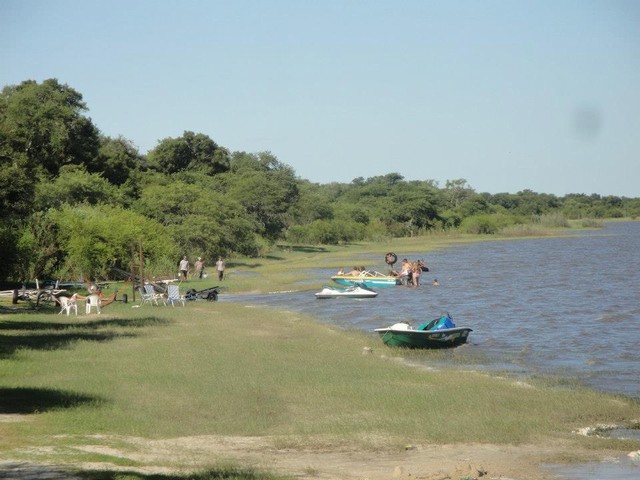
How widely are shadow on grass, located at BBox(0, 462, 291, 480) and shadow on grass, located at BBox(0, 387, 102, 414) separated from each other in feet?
13.9

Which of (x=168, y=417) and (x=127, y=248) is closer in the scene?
(x=168, y=417)

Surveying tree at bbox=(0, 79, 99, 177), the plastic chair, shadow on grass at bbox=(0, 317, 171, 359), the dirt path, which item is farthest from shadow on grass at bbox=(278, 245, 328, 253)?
the dirt path

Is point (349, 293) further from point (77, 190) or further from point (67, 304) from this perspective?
point (77, 190)

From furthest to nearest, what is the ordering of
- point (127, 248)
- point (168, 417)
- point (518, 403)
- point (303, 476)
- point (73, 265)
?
point (127, 248) → point (73, 265) → point (518, 403) → point (168, 417) → point (303, 476)

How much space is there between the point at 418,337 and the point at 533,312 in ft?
48.0

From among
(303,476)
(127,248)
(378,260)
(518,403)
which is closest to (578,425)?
(518,403)

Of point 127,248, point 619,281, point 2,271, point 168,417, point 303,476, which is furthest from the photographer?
point 619,281

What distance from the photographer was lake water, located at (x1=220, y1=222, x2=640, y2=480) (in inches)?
947

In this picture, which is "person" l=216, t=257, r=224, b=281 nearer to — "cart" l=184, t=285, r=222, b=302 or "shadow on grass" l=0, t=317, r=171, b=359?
"cart" l=184, t=285, r=222, b=302

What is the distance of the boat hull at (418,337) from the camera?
87.4 ft

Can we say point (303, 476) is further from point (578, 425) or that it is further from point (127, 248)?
point (127, 248)

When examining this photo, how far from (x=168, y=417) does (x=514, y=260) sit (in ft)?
221

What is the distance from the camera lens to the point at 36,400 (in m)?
16.8

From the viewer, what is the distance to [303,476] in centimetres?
1251
